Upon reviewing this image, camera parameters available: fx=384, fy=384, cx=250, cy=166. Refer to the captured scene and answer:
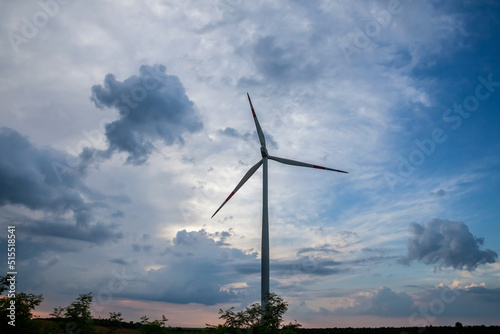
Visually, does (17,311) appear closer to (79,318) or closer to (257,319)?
(79,318)

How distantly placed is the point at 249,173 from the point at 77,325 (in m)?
29.8

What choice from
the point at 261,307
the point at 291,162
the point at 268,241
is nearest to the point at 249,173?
the point at 291,162

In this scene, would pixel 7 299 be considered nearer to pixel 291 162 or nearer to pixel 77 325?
pixel 77 325

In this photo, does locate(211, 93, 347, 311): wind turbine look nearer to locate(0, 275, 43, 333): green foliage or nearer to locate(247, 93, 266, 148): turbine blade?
locate(247, 93, 266, 148): turbine blade

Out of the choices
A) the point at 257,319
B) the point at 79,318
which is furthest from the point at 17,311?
the point at 257,319

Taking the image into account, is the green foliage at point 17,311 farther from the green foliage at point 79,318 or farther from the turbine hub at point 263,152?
the turbine hub at point 263,152

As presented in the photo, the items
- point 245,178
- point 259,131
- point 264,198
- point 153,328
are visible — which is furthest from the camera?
point 259,131

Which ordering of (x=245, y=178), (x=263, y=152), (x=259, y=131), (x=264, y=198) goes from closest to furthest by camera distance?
1. (x=264, y=198)
2. (x=263, y=152)
3. (x=245, y=178)
4. (x=259, y=131)

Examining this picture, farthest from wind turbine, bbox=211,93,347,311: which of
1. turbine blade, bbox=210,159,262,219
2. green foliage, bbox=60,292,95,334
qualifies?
green foliage, bbox=60,292,95,334

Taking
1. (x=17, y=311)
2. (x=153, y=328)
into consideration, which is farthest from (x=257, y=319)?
(x=17, y=311)

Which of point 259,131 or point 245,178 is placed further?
point 259,131

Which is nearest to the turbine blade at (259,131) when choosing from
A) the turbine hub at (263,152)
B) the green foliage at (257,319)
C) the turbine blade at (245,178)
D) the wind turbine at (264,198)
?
the wind turbine at (264,198)

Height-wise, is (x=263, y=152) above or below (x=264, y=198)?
above

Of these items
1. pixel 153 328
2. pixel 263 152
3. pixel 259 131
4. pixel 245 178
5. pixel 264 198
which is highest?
pixel 259 131
